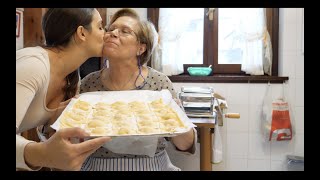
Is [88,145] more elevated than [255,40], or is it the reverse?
[255,40]

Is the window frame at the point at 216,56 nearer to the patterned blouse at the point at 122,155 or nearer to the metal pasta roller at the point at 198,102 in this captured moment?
the metal pasta roller at the point at 198,102

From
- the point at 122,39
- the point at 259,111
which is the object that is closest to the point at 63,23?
the point at 122,39

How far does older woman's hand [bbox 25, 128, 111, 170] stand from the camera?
0.51 m

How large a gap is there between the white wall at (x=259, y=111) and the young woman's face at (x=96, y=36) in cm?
136

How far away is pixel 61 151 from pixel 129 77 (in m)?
0.38

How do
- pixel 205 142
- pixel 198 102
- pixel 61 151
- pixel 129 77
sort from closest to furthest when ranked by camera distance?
pixel 61 151
pixel 129 77
pixel 205 142
pixel 198 102

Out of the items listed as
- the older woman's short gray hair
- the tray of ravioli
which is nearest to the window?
the older woman's short gray hair

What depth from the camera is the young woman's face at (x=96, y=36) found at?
68 cm

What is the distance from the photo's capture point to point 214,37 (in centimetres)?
207

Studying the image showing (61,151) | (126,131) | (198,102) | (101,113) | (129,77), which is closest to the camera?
(61,151)

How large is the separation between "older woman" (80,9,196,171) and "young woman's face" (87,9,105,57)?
4cm

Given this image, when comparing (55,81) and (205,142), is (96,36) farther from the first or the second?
(205,142)
